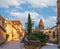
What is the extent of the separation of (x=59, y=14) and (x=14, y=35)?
35.1 m

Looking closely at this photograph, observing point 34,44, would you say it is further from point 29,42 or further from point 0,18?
point 0,18

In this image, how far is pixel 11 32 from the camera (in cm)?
6412

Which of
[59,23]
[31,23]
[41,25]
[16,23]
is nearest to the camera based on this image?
[59,23]

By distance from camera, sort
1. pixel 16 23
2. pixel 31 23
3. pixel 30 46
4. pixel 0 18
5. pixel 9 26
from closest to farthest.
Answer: pixel 30 46, pixel 31 23, pixel 0 18, pixel 9 26, pixel 16 23

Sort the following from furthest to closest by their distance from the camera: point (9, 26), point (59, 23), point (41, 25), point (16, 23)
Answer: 1. point (41, 25)
2. point (16, 23)
3. point (9, 26)
4. point (59, 23)

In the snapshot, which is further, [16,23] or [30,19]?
[16,23]

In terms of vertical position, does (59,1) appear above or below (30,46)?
above

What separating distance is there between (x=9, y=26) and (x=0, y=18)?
845 cm

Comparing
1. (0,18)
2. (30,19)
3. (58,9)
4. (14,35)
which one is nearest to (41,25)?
(14,35)

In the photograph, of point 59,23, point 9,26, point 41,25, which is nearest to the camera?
point 59,23

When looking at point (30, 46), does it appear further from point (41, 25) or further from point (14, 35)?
point (41, 25)

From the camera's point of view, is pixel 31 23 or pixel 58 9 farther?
pixel 31 23

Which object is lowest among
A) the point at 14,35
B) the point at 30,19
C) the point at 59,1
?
the point at 14,35

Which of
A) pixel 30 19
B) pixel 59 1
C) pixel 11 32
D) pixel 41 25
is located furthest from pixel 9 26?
pixel 41 25
